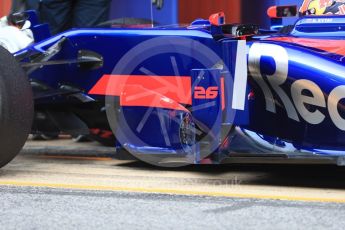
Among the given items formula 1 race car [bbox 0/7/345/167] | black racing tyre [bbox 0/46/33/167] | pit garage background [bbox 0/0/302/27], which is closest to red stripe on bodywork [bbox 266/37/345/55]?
formula 1 race car [bbox 0/7/345/167]

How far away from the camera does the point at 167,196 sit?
14.5 ft

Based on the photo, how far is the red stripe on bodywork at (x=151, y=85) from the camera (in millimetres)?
5156

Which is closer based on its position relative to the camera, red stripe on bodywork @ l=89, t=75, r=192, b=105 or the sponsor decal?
the sponsor decal

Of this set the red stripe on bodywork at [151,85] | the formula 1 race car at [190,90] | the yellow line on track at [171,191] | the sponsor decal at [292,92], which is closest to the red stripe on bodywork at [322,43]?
the formula 1 race car at [190,90]

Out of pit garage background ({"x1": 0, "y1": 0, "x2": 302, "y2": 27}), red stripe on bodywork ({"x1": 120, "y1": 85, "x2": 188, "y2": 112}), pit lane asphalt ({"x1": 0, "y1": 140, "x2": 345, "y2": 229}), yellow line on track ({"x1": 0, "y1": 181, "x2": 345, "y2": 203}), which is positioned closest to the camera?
pit lane asphalt ({"x1": 0, "y1": 140, "x2": 345, "y2": 229})

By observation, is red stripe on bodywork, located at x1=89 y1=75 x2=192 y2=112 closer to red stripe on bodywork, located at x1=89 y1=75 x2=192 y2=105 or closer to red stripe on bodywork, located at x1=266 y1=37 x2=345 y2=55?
red stripe on bodywork, located at x1=89 y1=75 x2=192 y2=105

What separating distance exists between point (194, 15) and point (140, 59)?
109 inches

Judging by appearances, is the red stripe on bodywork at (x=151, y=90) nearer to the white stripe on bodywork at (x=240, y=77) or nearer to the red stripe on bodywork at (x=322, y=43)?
the white stripe on bodywork at (x=240, y=77)

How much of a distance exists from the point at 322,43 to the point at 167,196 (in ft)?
4.13

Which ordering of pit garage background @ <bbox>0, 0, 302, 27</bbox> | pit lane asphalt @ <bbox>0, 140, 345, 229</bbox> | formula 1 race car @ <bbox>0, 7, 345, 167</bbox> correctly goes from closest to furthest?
pit lane asphalt @ <bbox>0, 140, 345, 229</bbox> → formula 1 race car @ <bbox>0, 7, 345, 167</bbox> → pit garage background @ <bbox>0, 0, 302, 27</bbox>

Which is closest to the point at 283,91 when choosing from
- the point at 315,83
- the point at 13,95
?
the point at 315,83

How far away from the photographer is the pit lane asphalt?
3.79 metres

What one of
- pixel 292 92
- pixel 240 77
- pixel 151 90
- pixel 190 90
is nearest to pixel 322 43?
pixel 292 92

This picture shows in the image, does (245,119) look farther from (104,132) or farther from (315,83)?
(104,132)
